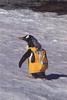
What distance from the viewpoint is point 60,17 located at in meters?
20.5

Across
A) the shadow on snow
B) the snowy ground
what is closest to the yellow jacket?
the snowy ground

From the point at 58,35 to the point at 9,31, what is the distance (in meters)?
1.47

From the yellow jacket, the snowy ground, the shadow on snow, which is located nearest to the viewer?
the snowy ground

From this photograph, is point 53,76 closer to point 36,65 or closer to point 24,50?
point 36,65

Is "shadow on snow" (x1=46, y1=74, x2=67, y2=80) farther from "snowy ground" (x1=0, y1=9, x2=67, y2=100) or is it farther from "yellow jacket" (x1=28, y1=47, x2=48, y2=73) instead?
"yellow jacket" (x1=28, y1=47, x2=48, y2=73)

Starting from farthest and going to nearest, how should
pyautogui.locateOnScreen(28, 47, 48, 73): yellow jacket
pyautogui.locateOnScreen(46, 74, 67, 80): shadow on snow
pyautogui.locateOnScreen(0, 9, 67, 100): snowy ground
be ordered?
1. pyautogui.locateOnScreen(46, 74, 67, 80): shadow on snow
2. pyautogui.locateOnScreen(28, 47, 48, 73): yellow jacket
3. pyautogui.locateOnScreen(0, 9, 67, 100): snowy ground

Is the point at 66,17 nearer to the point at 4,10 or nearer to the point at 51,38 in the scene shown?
the point at 4,10

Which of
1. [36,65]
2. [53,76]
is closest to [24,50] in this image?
[53,76]

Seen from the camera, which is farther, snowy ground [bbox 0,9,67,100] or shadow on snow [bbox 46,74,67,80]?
shadow on snow [bbox 46,74,67,80]

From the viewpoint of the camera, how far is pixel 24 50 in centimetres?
1467

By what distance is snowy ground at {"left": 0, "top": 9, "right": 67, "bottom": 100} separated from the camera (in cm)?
1001

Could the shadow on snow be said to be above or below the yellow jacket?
below

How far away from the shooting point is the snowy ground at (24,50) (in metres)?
10.0

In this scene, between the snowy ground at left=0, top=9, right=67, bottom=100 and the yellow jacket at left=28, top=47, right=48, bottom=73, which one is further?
the yellow jacket at left=28, top=47, right=48, bottom=73
